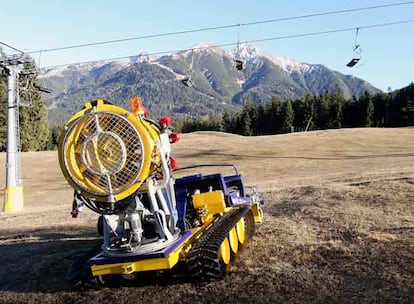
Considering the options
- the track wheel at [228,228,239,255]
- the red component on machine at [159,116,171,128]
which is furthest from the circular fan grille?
the track wheel at [228,228,239,255]

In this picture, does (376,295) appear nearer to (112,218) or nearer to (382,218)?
(112,218)

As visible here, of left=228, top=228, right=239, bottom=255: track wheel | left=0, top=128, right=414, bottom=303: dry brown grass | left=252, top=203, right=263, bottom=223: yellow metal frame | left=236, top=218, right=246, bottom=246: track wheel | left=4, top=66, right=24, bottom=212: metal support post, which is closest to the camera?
left=0, top=128, right=414, bottom=303: dry brown grass

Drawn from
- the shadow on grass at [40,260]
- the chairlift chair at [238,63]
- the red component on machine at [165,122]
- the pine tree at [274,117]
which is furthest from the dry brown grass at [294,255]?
the pine tree at [274,117]

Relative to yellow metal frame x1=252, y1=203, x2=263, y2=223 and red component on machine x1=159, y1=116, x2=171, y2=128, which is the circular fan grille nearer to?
red component on machine x1=159, y1=116, x2=171, y2=128

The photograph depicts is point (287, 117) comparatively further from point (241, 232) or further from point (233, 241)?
point (233, 241)

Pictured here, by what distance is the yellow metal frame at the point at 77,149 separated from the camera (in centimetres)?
702

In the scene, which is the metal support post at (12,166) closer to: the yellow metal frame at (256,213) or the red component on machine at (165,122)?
the yellow metal frame at (256,213)

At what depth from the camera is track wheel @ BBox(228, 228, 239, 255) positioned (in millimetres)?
8434

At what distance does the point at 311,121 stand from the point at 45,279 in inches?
3895

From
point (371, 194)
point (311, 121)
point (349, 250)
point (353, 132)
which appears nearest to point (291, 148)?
point (353, 132)

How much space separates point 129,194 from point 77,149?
3.20ft

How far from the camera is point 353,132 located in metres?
59.2

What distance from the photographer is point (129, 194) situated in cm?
703

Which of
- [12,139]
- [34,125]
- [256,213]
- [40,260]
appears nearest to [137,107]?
[40,260]
